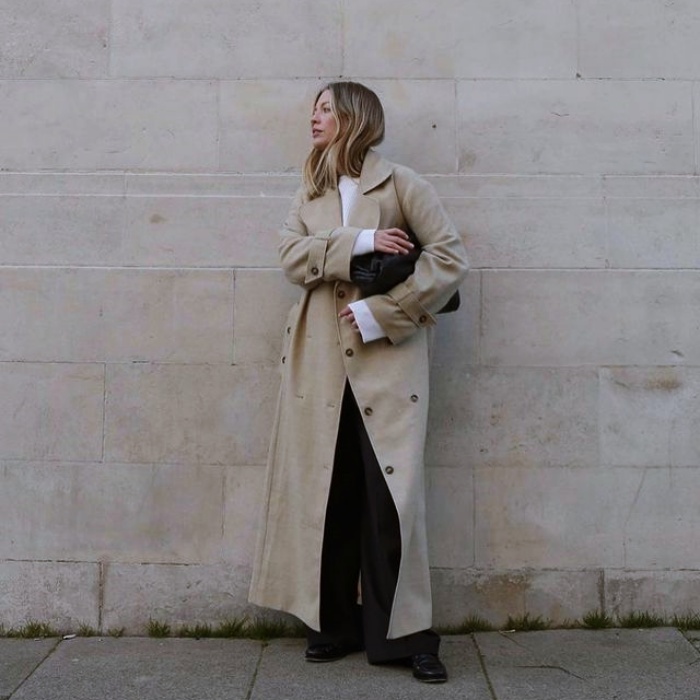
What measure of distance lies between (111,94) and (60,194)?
0.55 m

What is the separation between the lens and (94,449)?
4.62m

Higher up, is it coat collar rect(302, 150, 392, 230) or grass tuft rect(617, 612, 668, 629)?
coat collar rect(302, 150, 392, 230)

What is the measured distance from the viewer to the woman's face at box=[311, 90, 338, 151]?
14.0 feet

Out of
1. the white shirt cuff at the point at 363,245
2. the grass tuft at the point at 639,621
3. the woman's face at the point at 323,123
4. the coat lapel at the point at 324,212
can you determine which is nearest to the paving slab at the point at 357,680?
the grass tuft at the point at 639,621

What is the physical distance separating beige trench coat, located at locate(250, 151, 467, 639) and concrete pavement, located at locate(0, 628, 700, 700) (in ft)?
0.85

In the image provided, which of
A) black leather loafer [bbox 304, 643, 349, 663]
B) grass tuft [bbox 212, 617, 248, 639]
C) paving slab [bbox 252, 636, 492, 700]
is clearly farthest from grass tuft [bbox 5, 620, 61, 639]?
black leather loafer [bbox 304, 643, 349, 663]

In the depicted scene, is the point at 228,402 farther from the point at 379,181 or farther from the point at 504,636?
the point at 504,636

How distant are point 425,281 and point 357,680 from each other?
1.68 meters

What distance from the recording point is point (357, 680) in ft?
13.0

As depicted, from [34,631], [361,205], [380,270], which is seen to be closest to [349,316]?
[380,270]

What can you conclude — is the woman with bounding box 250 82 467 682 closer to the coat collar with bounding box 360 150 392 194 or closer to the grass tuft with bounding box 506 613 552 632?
the coat collar with bounding box 360 150 392 194

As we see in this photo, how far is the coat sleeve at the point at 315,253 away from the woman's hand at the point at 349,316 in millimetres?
126

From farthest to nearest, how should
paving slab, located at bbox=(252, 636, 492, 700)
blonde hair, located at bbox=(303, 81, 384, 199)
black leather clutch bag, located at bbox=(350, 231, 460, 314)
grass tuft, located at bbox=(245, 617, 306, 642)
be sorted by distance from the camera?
grass tuft, located at bbox=(245, 617, 306, 642), blonde hair, located at bbox=(303, 81, 384, 199), black leather clutch bag, located at bbox=(350, 231, 460, 314), paving slab, located at bbox=(252, 636, 492, 700)

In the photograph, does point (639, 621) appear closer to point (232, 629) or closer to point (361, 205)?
point (232, 629)
